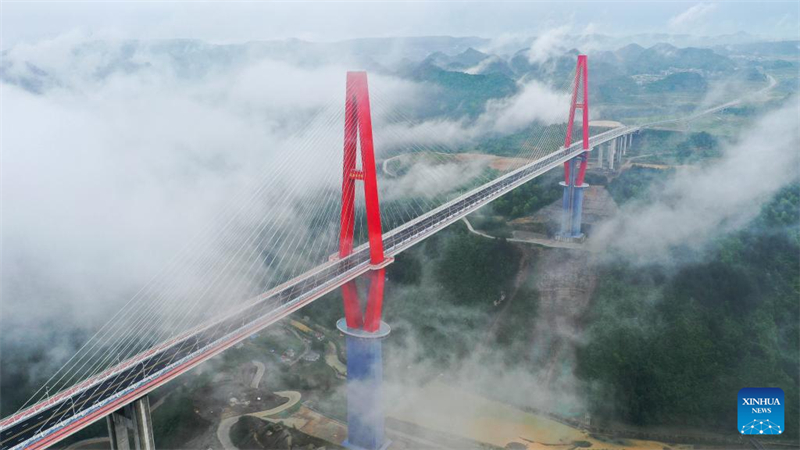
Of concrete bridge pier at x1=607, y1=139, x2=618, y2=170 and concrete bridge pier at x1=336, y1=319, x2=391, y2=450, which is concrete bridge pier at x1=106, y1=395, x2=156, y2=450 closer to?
concrete bridge pier at x1=336, y1=319, x2=391, y2=450

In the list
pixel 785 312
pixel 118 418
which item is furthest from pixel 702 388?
pixel 118 418

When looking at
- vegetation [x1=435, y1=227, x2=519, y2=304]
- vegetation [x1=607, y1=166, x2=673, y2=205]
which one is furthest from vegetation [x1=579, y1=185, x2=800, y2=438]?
vegetation [x1=607, y1=166, x2=673, y2=205]

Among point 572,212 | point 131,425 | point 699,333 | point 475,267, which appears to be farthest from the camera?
point 572,212

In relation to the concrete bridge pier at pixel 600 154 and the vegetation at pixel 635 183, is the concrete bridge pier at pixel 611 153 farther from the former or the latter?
the vegetation at pixel 635 183

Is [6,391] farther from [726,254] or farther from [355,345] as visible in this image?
[726,254]

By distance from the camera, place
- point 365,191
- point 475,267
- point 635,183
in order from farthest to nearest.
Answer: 1. point 635,183
2. point 475,267
3. point 365,191

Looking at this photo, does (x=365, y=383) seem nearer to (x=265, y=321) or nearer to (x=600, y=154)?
(x=265, y=321)

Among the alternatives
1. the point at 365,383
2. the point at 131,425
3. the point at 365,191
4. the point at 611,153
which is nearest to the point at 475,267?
the point at 365,383

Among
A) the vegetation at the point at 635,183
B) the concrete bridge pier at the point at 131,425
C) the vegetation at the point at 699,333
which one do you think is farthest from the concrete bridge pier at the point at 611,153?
the concrete bridge pier at the point at 131,425
